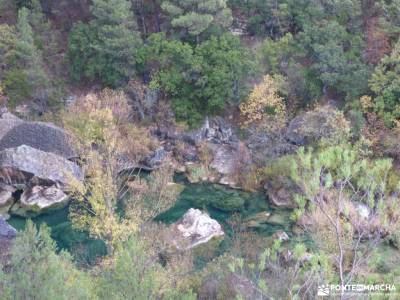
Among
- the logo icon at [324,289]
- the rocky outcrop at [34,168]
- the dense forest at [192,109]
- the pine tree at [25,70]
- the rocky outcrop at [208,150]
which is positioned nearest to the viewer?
the logo icon at [324,289]

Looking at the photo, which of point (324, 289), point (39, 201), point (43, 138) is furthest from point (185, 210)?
point (324, 289)

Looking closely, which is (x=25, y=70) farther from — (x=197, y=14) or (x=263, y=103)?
(x=263, y=103)

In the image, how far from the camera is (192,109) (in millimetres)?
29578

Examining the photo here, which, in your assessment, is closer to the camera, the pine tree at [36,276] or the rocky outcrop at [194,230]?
the pine tree at [36,276]

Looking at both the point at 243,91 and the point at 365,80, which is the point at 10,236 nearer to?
the point at 243,91

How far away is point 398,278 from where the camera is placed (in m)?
9.37

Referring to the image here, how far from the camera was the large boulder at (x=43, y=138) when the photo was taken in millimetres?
27016

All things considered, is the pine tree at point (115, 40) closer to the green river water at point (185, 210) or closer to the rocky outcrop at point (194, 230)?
the green river water at point (185, 210)

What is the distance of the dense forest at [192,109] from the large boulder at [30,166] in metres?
0.07

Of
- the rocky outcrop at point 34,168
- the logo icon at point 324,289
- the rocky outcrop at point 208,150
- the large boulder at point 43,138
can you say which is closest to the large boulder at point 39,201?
the rocky outcrop at point 34,168

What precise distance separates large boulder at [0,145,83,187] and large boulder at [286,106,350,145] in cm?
1076

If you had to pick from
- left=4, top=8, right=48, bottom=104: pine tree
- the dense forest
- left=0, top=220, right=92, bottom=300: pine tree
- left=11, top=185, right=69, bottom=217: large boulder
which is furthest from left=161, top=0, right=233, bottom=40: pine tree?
left=0, top=220, right=92, bottom=300: pine tree

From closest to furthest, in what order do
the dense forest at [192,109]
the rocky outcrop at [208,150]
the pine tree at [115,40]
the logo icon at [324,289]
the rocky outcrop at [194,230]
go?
the logo icon at [324,289] < the rocky outcrop at [194,230] < the dense forest at [192,109] < the rocky outcrop at [208,150] < the pine tree at [115,40]

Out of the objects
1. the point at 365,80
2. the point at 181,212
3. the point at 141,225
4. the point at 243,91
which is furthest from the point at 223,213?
the point at 365,80
